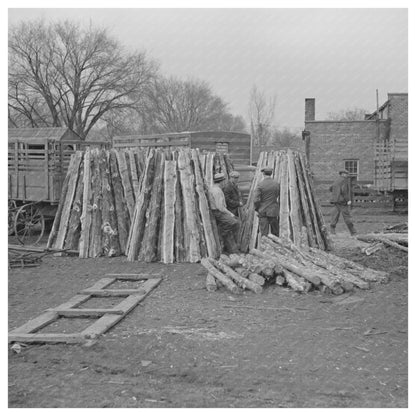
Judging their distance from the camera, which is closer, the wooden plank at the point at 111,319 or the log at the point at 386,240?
the wooden plank at the point at 111,319

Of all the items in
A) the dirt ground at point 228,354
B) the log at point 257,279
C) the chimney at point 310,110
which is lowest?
the dirt ground at point 228,354

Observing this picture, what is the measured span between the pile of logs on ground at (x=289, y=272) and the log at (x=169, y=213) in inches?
60.7

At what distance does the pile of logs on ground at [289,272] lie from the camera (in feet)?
25.1

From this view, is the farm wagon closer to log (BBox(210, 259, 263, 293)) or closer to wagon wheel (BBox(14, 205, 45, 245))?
wagon wheel (BBox(14, 205, 45, 245))

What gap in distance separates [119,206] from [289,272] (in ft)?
15.4

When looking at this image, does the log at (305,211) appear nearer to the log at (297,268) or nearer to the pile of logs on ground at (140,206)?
the pile of logs on ground at (140,206)

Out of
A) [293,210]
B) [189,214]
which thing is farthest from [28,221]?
[293,210]

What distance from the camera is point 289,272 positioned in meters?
8.01

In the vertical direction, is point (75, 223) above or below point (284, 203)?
below

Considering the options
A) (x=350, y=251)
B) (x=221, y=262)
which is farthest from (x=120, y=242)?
(x=350, y=251)

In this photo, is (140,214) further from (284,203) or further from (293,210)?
(293,210)

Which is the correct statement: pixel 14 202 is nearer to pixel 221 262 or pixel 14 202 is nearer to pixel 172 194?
pixel 172 194

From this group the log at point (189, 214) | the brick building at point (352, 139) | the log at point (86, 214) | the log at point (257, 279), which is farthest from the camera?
the brick building at point (352, 139)

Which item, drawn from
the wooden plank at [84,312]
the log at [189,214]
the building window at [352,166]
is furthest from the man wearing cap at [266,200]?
the building window at [352,166]
